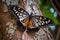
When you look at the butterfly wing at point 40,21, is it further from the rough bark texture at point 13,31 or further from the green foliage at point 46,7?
the green foliage at point 46,7

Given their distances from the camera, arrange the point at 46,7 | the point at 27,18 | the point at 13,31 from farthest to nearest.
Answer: the point at 46,7 < the point at 27,18 < the point at 13,31

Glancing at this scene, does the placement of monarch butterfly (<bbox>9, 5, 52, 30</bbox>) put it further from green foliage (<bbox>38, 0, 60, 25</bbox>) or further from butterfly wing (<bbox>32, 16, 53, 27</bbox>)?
green foliage (<bbox>38, 0, 60, 25</bbox>)

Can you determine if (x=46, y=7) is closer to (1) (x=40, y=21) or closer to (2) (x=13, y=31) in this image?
(1) (x=40, y=21)

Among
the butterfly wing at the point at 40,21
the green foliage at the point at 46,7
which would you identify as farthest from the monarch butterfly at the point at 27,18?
the green foliage at the point at 46,7

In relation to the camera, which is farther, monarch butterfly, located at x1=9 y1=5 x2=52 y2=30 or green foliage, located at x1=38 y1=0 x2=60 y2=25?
green foliage, located at x1=38 y1=0 x2=60 y2=25

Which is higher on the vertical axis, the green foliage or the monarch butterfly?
the monarch butterfly

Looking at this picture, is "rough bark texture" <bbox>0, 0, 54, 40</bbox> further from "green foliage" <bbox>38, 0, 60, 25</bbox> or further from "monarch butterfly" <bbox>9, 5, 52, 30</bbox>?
A: "green foliage" <bbox>38, 0, 60, 25</bbox>

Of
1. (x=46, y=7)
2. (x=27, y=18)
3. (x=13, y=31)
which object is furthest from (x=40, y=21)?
(x=46, y=7)

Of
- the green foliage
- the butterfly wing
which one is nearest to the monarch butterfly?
the butterfly wing

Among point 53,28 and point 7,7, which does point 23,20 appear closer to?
point 7,7
